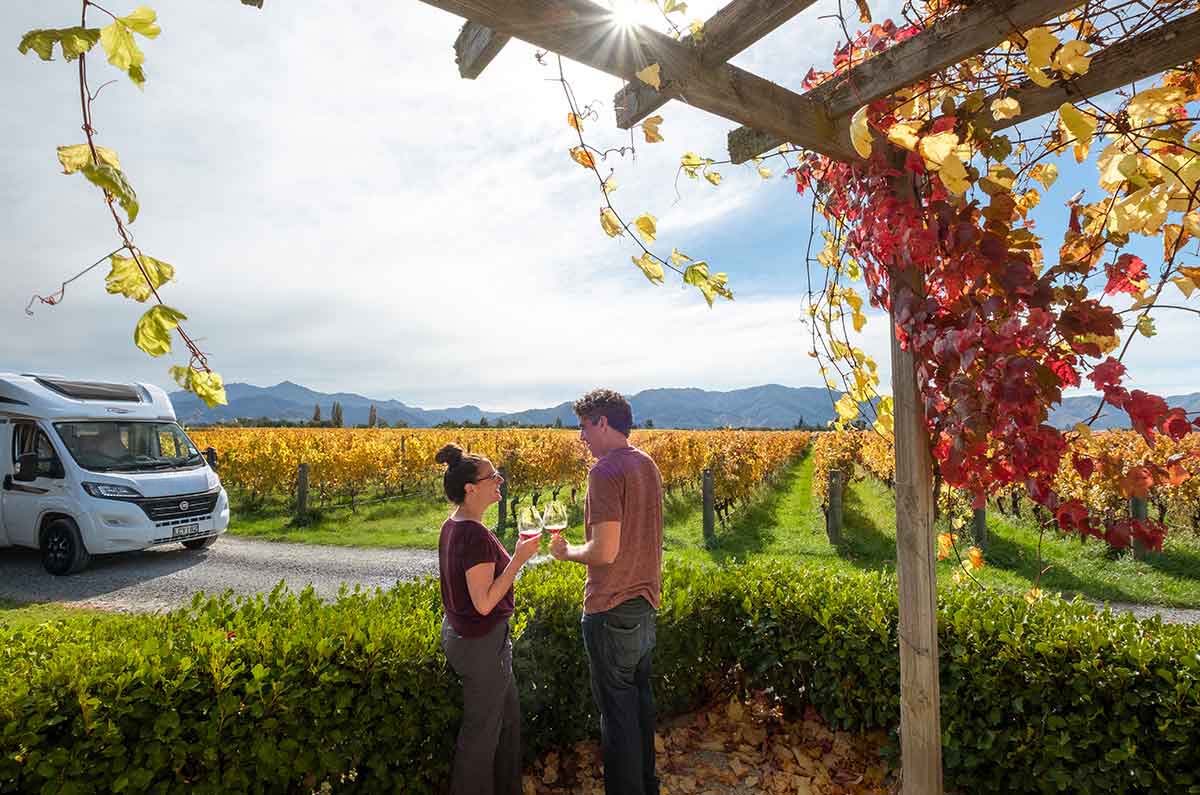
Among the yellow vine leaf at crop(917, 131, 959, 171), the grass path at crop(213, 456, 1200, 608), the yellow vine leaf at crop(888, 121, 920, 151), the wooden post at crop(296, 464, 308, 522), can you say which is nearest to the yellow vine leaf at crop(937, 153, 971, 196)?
the yellow vine leaf at crop(917, 131, 959, 171)

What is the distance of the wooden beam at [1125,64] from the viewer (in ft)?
5.62

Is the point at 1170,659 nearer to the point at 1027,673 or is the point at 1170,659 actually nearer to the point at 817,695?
the point at 1027,673

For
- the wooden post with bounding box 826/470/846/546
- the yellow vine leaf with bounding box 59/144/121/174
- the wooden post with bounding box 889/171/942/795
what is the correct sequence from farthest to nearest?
the wooden post with bounding box 826/470/846/546 < the wooden post with bounding box 889/171/942/795 < the yellow vine leaf with bounding box 59/144/121/174

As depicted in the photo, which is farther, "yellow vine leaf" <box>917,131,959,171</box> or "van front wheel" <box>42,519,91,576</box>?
"van front wheel" <box>42,519,91,576</box>

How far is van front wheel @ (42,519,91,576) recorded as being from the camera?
28.1ft

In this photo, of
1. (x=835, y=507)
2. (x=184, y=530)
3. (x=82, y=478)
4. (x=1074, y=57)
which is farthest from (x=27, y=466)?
(x=835, y=507)

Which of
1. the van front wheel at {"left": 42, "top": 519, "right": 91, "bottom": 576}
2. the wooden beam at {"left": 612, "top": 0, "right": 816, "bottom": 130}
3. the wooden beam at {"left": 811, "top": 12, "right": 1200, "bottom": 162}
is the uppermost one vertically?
the wooden beam at {"left": 612, "top": 0, "right": 816, "bottom": 130}

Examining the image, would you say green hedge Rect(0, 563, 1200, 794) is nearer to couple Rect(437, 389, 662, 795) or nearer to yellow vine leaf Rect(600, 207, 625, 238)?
couple Rect(437, 389, 662, 795)

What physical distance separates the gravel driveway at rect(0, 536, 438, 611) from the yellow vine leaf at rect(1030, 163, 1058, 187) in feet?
24.4

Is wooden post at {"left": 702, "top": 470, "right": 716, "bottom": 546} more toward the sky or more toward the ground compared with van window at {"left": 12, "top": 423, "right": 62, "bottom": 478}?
more toward the ground

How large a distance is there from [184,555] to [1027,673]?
11998 millimetres

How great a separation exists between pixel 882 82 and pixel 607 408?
1744mm

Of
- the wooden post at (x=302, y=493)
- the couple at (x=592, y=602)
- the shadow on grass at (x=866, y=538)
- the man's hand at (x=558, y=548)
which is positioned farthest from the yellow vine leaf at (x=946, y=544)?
the wooden post at (x=302, y=493)

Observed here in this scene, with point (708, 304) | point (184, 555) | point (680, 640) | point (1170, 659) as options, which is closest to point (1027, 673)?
point (1170, 659)
